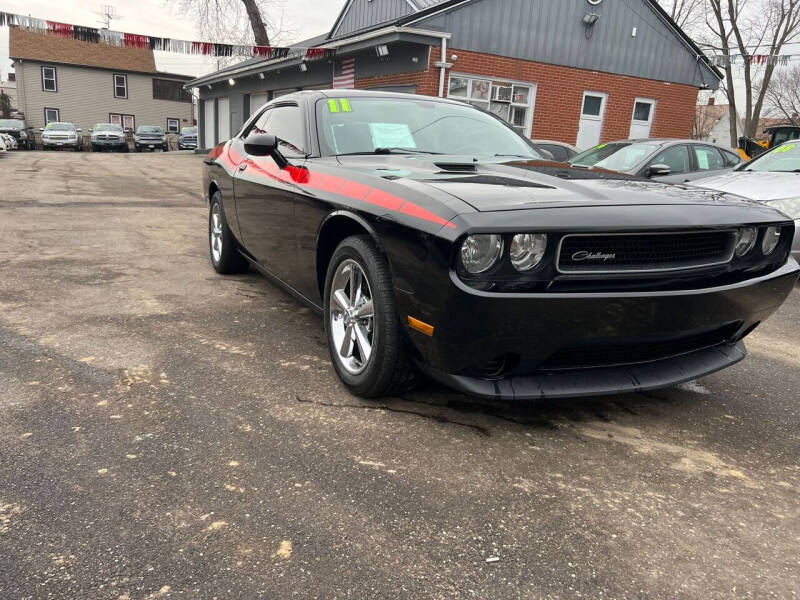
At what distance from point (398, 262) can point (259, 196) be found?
184 cm

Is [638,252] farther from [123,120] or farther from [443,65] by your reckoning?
[123,120]

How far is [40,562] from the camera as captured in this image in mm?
1719

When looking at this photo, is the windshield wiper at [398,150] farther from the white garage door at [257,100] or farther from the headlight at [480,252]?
the white garage door at [257,100]

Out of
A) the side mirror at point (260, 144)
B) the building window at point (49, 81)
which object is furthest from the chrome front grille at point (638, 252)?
the building window at point (49, 81)

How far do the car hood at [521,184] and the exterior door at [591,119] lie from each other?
13378mm

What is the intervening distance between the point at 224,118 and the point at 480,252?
26418 millimetres

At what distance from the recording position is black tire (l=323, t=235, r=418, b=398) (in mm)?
2533

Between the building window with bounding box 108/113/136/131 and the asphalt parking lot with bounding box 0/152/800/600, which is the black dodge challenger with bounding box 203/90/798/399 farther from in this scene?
the building window with bounding box 108/113/136/131

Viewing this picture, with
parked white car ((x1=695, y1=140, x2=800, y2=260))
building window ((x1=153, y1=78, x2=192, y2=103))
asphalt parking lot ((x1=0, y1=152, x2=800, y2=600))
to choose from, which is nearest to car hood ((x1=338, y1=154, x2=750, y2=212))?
asphalt parking lot ((x1=0, y1=152, x2=800, y2=600))

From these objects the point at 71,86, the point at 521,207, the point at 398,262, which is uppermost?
the point at 71,86

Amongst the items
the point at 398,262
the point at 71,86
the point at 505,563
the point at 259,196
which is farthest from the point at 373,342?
the point at 71,86

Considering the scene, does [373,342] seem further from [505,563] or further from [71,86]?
[71,86]

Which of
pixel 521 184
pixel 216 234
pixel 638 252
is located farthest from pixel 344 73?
pixel 638 252

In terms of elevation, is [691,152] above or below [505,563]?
above
